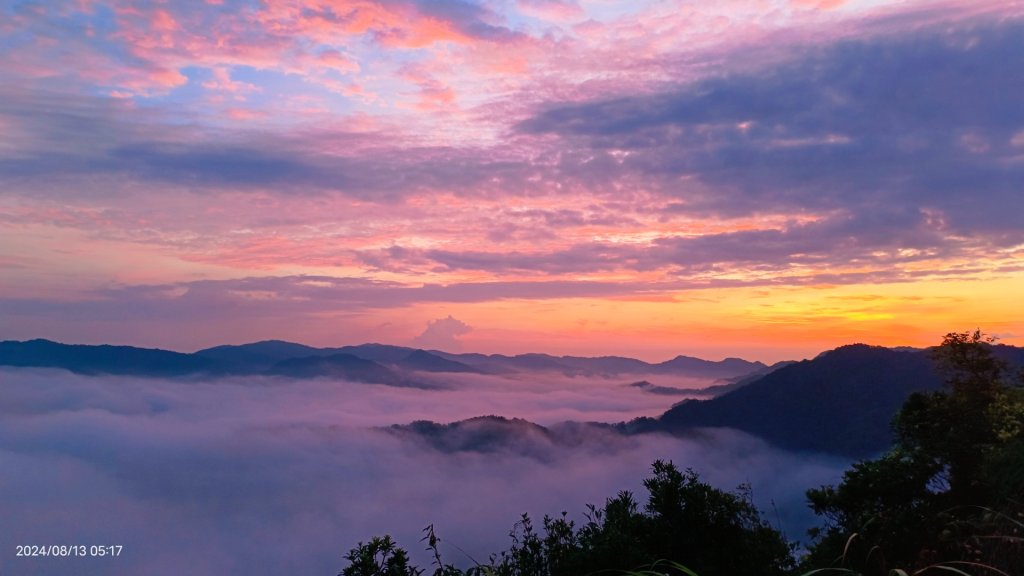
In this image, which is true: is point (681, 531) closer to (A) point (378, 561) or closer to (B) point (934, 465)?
(A) point (378, 561)

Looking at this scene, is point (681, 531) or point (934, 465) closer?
point (681, 531)

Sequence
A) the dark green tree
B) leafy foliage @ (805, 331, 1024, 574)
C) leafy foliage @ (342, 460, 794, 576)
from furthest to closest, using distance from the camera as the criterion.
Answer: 1. leafy foliage @ (805, 331, 1024, 574)
2. leafy foliage @ (342, 460, 794, 576)
3. the dark green tree

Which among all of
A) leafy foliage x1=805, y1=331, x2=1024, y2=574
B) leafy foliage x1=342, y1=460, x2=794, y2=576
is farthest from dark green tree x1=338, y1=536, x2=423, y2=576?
leafy foliage x1=805, y1=331, x2=1024, y2=574

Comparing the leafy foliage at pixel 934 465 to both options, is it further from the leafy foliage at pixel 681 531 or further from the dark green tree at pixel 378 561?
the dark green tree at pixel 378 561

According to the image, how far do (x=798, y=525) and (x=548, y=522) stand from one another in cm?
14948

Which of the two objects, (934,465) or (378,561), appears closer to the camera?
(378,561)

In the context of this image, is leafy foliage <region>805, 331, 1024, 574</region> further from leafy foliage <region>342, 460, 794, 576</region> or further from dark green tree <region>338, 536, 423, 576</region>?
dark green tree <region>338, 536, 423, 576</region>

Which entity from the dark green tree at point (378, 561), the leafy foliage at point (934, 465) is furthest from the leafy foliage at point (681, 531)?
the leafy foliage at point (934, 465)

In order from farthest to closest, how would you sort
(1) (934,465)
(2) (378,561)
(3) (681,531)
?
(1) (934,465)
(3) (681,531)
(2) (378,561)

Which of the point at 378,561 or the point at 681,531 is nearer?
the point at 378,561

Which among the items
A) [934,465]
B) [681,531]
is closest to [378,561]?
[681,531]

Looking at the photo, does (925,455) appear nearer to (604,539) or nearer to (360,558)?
(604,539)

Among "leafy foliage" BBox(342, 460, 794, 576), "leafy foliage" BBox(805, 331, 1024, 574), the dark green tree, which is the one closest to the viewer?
the dark green tree

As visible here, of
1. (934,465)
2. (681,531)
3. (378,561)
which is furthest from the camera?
(934,465)
